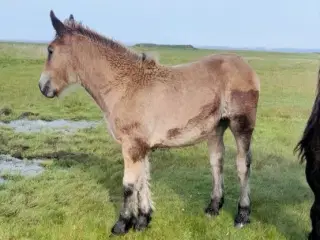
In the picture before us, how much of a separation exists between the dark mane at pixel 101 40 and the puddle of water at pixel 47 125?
774 centimetres

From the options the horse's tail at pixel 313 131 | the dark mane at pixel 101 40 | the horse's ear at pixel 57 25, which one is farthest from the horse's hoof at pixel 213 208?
the horse's ear at pixel 57 25

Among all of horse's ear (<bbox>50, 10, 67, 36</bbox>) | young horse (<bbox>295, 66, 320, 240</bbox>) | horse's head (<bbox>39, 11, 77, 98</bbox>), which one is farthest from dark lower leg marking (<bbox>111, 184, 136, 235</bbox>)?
young horse (<bbox>295, 66, 320, 240</bbox>)

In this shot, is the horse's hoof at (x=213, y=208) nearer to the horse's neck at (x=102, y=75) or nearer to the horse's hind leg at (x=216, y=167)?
the horse's hind leg at (x=216, y=167)

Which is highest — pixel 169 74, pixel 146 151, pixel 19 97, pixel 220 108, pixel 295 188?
pixel 169 74

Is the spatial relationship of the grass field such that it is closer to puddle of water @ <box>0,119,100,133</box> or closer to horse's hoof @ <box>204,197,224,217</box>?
horse's hoof @ <box>204,197,224,217</box>

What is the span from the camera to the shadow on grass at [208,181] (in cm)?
668

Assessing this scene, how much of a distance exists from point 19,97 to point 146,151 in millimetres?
16348

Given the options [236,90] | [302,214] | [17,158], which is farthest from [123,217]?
[17,158]

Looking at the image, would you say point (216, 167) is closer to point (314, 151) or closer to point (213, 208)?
point (213, 208)

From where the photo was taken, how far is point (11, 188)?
7824 mm

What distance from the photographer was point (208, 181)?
8.35m

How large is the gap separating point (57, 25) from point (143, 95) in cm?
143

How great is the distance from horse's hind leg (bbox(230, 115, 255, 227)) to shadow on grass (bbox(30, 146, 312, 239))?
178 mm

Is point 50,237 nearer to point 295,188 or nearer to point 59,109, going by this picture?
point 295,188
